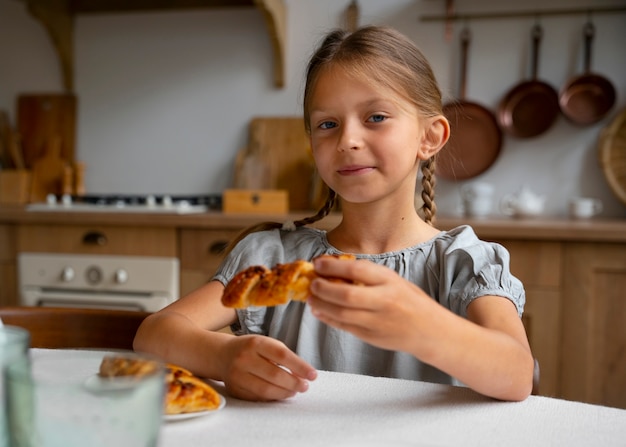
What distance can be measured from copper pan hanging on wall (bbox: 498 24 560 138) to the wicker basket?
7.0 inches

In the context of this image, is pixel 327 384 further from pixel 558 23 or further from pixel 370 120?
pixel 558 23

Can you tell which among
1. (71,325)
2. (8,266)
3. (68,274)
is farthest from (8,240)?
(71,325)

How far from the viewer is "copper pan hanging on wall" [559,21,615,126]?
7.23 feet

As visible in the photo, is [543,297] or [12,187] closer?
[543,297]

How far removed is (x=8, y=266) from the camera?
227 cm

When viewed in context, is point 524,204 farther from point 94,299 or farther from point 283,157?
point 94,299

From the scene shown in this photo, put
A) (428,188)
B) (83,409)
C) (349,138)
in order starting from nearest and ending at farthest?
(83,409), (349,138), (428,188)

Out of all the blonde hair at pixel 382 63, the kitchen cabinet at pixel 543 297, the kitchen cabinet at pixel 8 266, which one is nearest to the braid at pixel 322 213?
the blonde hair at pixel 382 63

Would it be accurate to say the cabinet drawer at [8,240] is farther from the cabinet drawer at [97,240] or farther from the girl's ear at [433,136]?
the girl's ear at [433,136]

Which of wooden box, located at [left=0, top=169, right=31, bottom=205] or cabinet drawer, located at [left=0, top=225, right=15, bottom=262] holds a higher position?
wooden box, located at [left=0, top=169, right=31, bottom=205]

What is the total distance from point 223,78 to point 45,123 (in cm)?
80

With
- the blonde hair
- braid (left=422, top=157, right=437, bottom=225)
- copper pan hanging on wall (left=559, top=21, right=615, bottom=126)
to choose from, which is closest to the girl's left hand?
the blonde hair

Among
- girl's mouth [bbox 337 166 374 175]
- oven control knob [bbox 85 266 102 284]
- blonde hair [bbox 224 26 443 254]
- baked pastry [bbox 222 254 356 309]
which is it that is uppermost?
blonde hair [bbox 224 26 443 254]

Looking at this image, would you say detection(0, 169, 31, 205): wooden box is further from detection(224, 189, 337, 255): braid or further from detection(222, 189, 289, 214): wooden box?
detection(224, 189, 337, 255): braid
